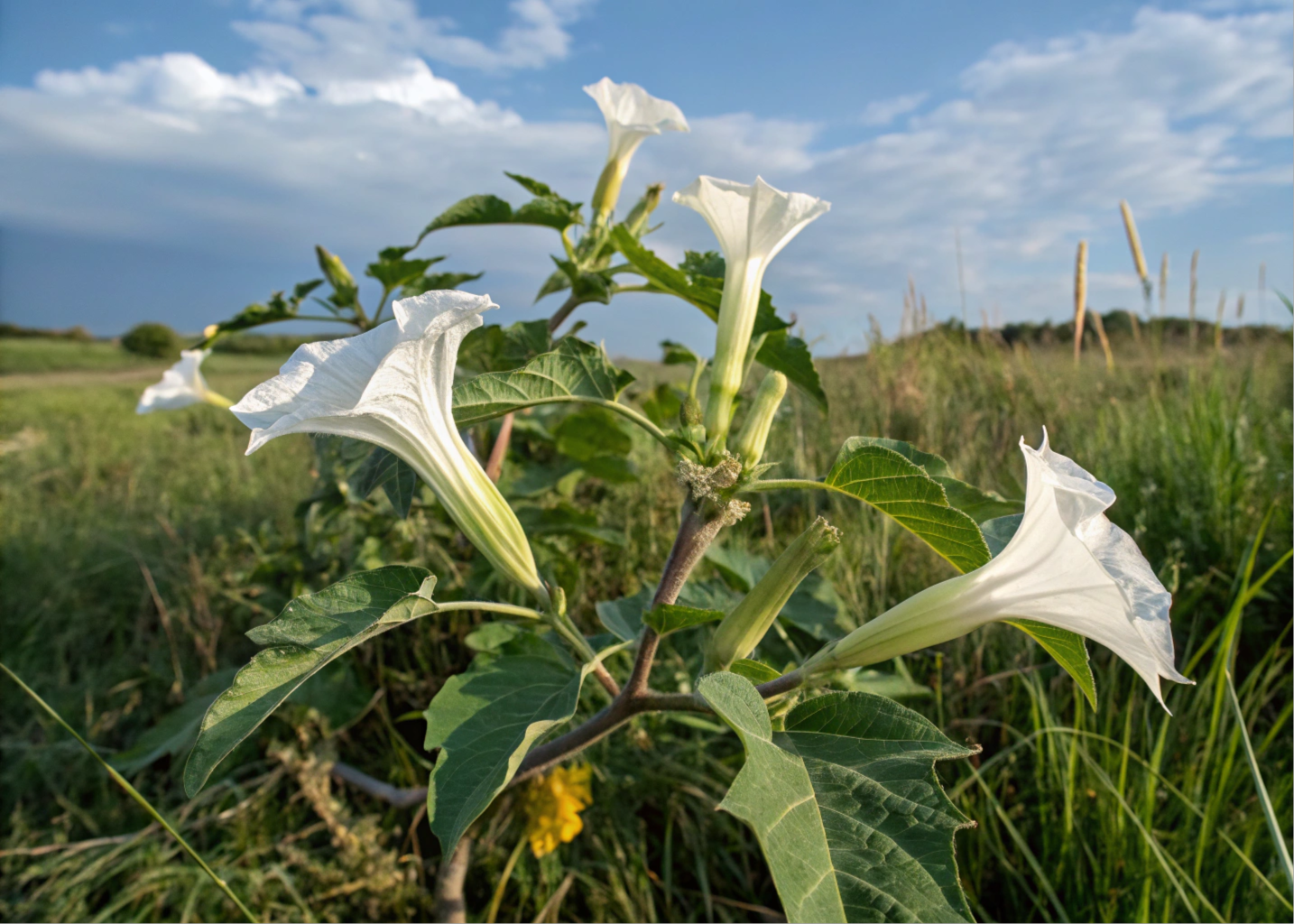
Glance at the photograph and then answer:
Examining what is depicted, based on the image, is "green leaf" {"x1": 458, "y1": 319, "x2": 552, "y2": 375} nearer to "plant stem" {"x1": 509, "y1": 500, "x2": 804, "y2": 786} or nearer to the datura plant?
the datura plant

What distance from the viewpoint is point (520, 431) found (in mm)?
2064

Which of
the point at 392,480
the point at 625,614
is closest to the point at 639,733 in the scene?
the point at 625,614

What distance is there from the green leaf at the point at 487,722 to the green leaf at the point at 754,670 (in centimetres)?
15

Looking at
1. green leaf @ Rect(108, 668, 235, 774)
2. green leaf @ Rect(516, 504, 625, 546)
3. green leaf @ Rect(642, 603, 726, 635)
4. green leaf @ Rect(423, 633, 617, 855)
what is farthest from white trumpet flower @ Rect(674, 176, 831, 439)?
green leaf @ Rect(108, 668, 235, 774)

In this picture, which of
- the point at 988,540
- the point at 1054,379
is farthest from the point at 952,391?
the point at 988,540

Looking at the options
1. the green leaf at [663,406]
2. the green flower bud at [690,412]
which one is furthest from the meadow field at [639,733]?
the green flower bud at [690,412]

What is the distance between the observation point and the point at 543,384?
2.69ft

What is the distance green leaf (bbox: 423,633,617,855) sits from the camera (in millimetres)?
654

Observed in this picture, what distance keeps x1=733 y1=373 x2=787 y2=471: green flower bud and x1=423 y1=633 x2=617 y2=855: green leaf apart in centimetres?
27

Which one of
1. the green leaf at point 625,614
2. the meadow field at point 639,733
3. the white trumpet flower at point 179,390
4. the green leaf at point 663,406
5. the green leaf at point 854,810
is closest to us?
the green leaf at point 854,810

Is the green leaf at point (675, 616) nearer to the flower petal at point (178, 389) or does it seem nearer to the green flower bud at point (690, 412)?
the green flower bud at point (690, 412)

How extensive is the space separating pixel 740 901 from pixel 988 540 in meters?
1.13

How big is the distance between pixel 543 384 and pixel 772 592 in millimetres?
335

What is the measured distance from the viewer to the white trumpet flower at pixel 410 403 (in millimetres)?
647
